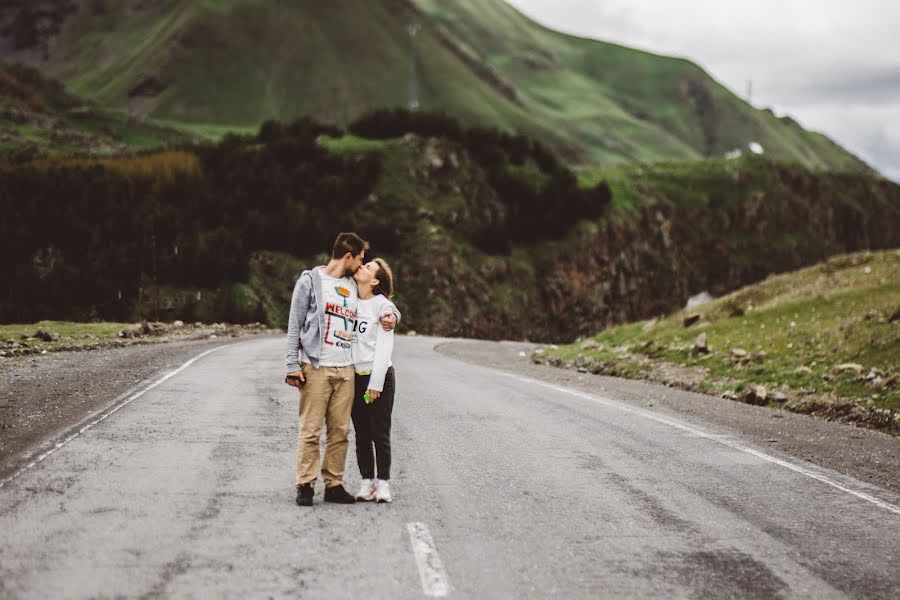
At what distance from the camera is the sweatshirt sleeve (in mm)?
6848

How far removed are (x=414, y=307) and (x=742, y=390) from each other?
3959cm

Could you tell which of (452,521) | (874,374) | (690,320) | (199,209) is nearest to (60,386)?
(452,521)

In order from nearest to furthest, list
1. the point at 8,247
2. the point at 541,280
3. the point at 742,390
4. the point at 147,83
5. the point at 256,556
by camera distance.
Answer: the point at 256,556
the point at 742,390
the point at 8,247
the point at 541,280
the point at 147,83

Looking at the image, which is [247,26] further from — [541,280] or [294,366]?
[294,366]

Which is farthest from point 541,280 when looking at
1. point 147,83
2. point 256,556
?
point 147,83

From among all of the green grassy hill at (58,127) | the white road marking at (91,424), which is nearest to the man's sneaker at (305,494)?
the white road marking at (91,424)

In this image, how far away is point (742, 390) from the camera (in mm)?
16109

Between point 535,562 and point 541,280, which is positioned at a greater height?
point 541,280

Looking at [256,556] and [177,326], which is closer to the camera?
[256,556]

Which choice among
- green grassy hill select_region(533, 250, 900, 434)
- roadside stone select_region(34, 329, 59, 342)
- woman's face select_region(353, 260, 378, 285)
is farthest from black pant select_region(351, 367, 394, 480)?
roadside stone select_region(34, 329, 59, 342)

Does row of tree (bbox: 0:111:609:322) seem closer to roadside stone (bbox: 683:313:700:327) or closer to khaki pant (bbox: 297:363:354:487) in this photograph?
roadside stone (bbox: 683:313:700:327)

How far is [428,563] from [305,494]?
178 centimetres

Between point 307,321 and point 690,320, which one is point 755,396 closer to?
point 690,320

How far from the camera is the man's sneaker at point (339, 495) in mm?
6926
